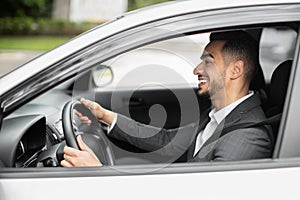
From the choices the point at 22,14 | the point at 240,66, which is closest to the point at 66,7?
the point at 22,14

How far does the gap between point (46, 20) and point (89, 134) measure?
17.7m

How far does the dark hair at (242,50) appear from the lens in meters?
2.28

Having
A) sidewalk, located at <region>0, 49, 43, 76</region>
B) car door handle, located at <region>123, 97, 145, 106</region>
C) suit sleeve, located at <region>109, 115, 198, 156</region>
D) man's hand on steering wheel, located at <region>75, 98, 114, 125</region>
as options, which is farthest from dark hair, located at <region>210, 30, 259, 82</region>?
sidewalk, located at <region>0, 49, 43, 76</region>

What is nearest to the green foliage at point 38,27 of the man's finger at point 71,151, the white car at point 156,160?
the man's finger at point 71,151

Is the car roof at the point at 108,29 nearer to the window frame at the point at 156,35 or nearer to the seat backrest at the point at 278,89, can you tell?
the window frame at the point at 156,35

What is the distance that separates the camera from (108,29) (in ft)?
6.74

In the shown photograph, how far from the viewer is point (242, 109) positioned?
2383mm

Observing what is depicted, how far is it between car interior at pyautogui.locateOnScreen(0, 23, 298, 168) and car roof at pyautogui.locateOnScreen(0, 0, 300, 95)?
9cm

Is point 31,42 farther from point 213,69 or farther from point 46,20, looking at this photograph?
point 213,69

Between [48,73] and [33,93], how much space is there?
0.09 metres

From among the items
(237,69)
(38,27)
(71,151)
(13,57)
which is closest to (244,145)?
(237,69)

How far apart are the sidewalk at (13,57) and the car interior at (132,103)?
7.44m

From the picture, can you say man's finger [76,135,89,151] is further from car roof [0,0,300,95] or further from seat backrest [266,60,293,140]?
seat backrest [266,60,293,140]

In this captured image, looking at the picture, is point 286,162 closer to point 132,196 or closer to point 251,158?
point 251,158
